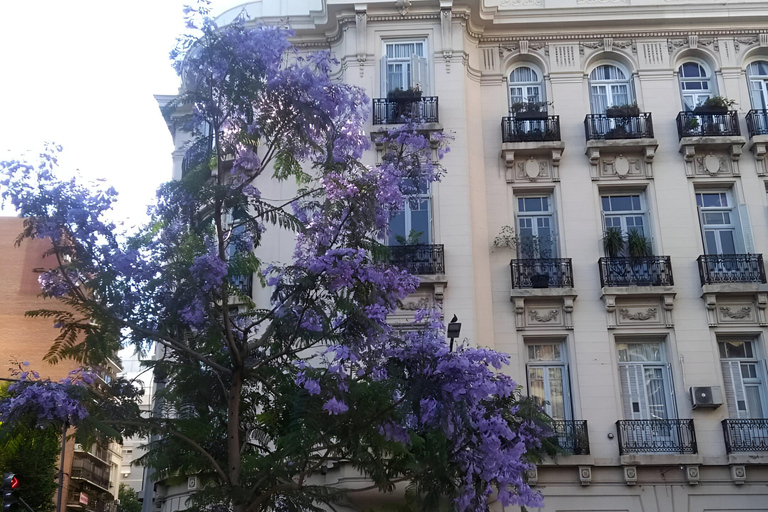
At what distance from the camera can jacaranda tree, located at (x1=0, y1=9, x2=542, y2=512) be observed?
376 inches

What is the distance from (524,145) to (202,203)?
10618mm

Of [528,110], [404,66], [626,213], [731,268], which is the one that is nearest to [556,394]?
[626,213]

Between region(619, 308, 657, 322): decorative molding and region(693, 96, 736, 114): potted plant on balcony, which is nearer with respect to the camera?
region(619, 308, 657, 322): decorative molding

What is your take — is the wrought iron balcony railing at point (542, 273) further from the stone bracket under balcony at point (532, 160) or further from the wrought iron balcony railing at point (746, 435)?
the wrought iron balcony railing at point (746, 435)

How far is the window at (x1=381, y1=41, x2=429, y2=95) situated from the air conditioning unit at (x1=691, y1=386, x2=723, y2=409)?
9.12 meters

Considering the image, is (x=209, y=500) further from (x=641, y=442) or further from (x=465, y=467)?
(x=641, y=442)

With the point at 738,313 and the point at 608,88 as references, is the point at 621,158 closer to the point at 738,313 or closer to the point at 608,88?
the point at 608,88

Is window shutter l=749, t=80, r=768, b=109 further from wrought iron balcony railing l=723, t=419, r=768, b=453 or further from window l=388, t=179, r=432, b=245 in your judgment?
window l=388, t=179, r=432, b=245

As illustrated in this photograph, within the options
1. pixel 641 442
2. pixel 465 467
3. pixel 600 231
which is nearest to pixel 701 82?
pixel 600 231

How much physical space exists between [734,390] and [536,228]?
5554 millimetres

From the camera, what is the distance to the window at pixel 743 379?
17.7 metres

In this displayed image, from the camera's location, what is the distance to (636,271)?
728 inches

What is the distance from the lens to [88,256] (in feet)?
32.7

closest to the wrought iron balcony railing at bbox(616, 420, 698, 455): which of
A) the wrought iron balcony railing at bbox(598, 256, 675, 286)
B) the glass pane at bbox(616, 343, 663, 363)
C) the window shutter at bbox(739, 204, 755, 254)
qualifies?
the glass pane at bbox(616, 343, 663, 363)
